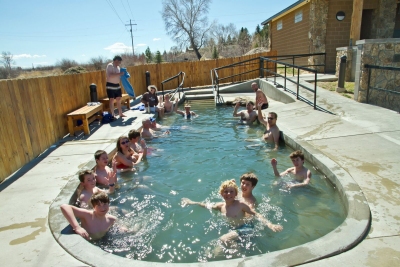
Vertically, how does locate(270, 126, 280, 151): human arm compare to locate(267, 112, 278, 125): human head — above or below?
below

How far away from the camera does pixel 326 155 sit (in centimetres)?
473

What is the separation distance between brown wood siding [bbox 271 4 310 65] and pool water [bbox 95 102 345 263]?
1131 centimetres

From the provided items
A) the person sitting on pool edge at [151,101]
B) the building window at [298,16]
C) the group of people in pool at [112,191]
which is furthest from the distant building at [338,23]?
the group of people in pool at [112,191]

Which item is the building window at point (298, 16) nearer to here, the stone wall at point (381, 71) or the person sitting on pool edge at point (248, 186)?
the stone wall at point (381, 71)

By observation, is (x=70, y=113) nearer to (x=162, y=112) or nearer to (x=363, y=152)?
(x=162, y=112)

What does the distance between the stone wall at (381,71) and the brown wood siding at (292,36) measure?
8.14 m

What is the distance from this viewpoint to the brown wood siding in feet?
51.3

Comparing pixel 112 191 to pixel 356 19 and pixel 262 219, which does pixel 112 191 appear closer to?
pixel 262 219

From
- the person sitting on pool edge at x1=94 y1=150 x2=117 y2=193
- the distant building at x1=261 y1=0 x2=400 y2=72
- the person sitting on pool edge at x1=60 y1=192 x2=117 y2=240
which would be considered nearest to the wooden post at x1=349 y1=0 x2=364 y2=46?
the distant building at x1=261 y1=0 x2=400 y2=72

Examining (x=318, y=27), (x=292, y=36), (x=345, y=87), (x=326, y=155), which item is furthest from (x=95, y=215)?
(x=292, y=36)

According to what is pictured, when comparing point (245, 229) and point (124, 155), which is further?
point (124, 155)

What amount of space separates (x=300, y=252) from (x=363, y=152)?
113 inches

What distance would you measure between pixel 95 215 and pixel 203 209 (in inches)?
57.7

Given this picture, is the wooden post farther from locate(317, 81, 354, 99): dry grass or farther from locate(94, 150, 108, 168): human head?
locate(94, 150, 108, 168): human head
